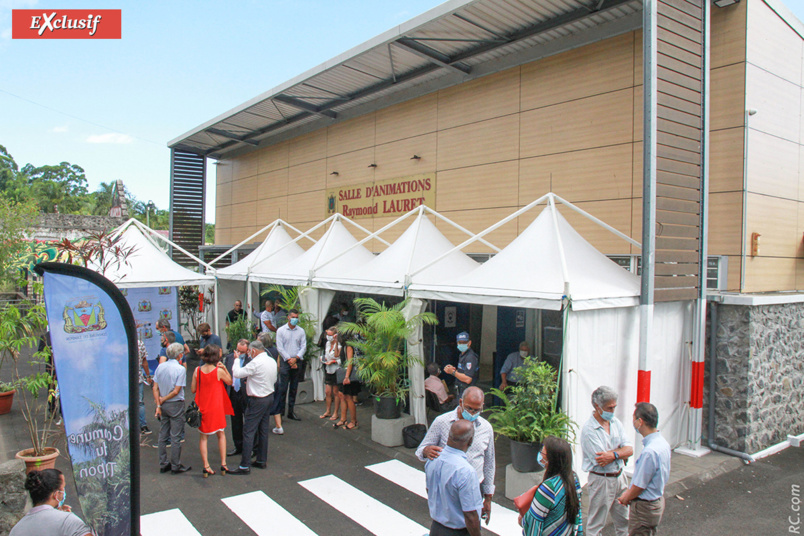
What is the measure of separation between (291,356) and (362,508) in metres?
3.96

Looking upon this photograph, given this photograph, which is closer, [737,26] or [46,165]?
[737,26]

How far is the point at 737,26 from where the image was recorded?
8148mm

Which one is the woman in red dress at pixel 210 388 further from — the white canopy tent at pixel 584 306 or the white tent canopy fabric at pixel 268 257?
the white tent canopy fabric at pixel 268 257

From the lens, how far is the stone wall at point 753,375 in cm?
772

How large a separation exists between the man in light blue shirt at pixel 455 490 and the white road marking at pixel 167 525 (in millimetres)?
3058

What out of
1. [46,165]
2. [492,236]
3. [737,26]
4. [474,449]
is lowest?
[474,449]

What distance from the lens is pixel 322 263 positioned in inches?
447

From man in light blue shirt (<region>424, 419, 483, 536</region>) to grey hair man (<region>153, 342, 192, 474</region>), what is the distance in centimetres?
437

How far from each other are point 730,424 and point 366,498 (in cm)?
547

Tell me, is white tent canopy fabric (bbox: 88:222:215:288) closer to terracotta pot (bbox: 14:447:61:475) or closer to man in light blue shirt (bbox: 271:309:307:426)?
man in light blue shirt (bbox: 271:309:307:426)

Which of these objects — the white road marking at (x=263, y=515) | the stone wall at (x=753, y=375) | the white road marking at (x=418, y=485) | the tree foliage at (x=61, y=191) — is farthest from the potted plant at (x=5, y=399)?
the tree foliage at (x=61, y=191)

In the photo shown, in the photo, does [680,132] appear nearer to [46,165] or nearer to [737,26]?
[737,26]

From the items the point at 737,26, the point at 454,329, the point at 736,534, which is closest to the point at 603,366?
the point at 736,534

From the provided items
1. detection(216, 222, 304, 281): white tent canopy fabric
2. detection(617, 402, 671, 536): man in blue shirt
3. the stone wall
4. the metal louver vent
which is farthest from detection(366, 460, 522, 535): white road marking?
the metal louver vent
